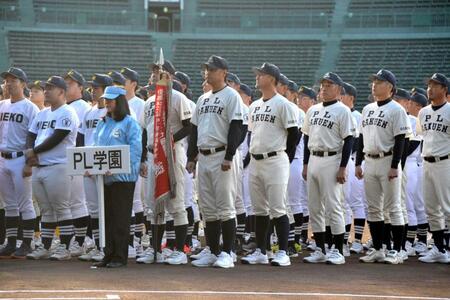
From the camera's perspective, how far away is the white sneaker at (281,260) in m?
9.62

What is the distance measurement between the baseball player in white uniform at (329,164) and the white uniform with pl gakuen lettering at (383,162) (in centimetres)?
34

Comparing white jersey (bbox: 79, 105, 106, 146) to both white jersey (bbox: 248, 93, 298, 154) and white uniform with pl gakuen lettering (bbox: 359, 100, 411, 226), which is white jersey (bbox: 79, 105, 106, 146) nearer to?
white jersey (bbox: 248, 93, 298, 154)

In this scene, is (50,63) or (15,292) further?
(50,63)

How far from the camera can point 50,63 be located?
3341 cm

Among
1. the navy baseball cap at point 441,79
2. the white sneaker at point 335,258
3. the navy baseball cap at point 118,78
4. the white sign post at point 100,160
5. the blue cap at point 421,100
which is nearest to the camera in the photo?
the white sign post at point 100,160

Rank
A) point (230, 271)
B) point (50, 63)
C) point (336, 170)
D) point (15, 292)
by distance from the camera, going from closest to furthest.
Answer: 1. point (15, 292)
2. point (230, 271)
3. point (336, 170)
4. point (50, 63)

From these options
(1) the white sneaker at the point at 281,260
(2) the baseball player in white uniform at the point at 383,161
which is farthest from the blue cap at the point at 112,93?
(2) the baseball player in white uniform at the point at 383,161

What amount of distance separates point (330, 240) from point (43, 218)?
3387 millimetres

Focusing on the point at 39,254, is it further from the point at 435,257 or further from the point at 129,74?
the point at 435,257

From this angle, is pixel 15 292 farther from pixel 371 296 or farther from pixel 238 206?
pixel 238 206

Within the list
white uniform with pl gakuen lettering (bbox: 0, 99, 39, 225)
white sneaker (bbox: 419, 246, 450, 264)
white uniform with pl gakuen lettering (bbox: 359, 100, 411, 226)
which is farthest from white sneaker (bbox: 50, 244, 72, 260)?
white sneaker (bbox: 419, 246, 450, 264)

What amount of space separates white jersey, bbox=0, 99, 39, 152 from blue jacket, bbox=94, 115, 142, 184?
5.32 feet

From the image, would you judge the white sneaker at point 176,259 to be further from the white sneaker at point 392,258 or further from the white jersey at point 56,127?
the white sneaker at point 392,258

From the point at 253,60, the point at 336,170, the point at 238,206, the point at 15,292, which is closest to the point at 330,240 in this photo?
the point at 336,170
